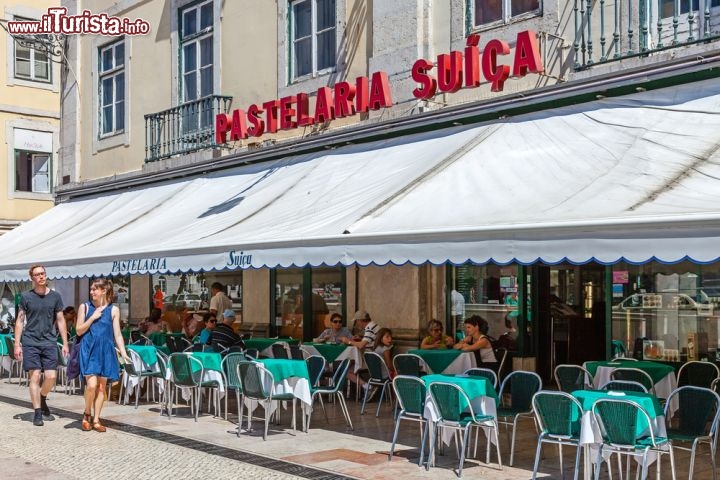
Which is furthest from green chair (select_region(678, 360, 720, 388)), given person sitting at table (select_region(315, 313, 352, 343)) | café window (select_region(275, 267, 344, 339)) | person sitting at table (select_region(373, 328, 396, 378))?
café window (select_region(275, 267, 344, 339))

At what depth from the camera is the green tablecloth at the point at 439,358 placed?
34.1 ft

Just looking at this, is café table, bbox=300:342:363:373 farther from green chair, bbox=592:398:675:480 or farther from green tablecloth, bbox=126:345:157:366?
green chair, bbox=592:398:675:480

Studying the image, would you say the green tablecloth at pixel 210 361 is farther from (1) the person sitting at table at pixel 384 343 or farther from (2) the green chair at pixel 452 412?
(2) the green chair at pixel 452 412

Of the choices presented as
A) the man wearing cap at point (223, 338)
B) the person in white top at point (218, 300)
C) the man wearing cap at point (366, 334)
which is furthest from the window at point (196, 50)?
the man wearing cap at point (366, 334)

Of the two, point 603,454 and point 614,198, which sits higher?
point 614,198

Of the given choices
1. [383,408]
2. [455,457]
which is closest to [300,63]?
[383,408]

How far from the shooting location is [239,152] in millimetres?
14305

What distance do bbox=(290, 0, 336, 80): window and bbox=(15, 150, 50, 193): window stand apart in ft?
45.3

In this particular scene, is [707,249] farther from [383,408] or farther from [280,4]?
[280,4]

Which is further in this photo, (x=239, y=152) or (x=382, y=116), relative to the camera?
(x=239, y=152)

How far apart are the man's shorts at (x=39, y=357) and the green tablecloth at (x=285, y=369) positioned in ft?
8.32

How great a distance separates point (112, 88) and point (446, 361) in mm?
10998

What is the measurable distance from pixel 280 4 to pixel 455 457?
27.8 ft

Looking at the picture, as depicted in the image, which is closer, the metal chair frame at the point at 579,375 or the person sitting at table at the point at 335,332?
the metal chair frame at the point at 579,375
